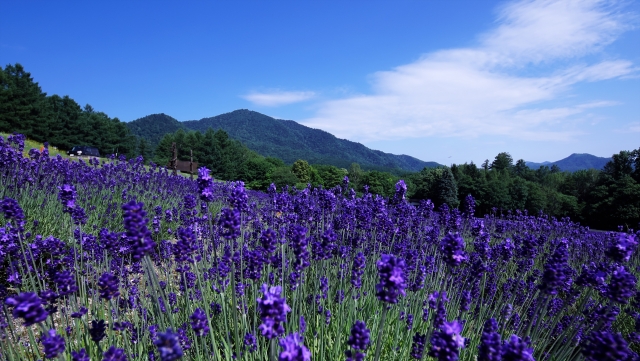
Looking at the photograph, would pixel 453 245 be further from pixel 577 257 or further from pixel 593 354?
pixel 577 257

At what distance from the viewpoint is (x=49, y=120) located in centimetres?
4400

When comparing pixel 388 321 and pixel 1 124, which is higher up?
pixel 1 124

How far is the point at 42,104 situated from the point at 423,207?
54.6m

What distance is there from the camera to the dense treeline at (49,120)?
37.5 m

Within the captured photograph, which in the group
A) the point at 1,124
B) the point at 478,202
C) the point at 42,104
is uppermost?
the point at 42,104

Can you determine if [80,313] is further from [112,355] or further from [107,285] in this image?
[112,355]

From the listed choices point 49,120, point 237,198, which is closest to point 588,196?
point 237,198

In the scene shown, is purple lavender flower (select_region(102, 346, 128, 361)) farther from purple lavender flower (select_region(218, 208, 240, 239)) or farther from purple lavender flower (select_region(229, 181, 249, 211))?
purple lavender flower (select_region(229, 181, 249, 211))

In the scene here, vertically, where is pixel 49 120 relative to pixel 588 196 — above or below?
above

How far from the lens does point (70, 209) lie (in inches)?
122

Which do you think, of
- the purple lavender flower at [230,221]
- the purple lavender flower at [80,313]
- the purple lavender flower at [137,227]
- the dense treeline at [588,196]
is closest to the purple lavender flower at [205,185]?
the purple lavender flower at [230,221]

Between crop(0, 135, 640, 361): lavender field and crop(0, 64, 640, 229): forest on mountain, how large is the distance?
3.19 meters

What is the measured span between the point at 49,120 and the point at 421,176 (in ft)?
177

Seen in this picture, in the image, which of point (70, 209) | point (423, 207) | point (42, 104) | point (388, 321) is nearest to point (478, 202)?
point (423, 207)
